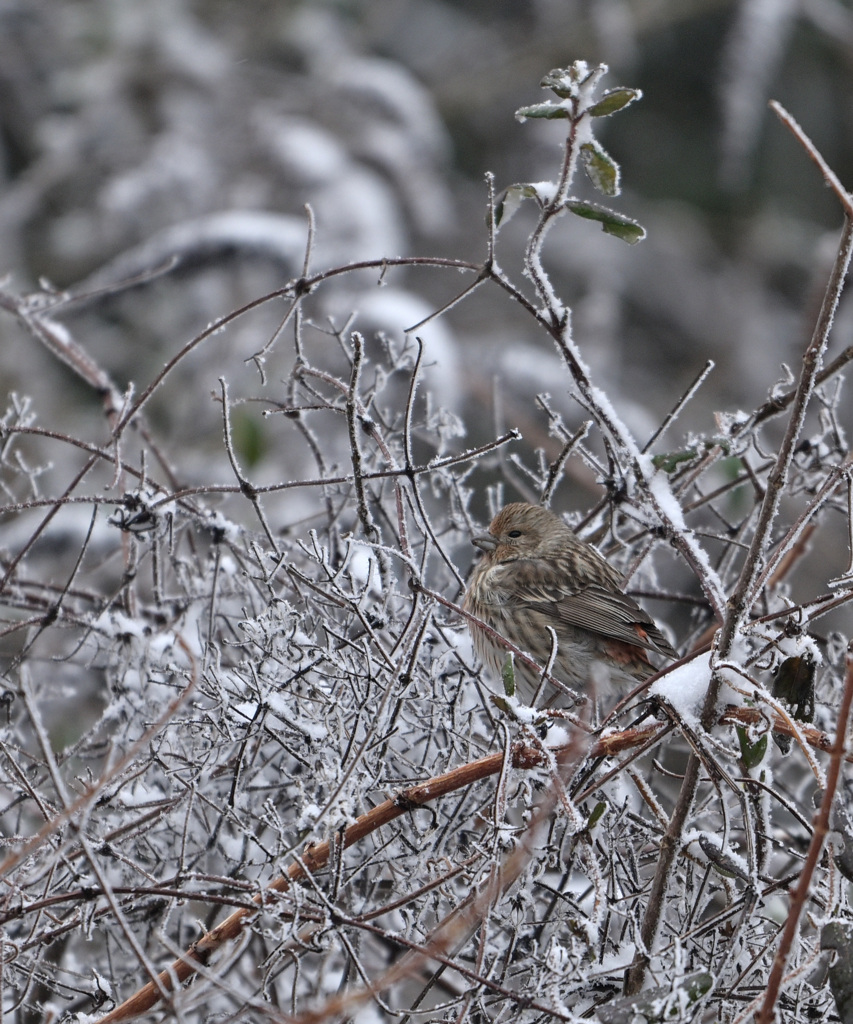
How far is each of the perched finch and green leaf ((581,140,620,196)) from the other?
142cm

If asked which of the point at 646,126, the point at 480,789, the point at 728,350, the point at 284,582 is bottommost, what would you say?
the point at 480,789

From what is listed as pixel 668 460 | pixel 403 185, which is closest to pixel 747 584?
pixel 668 460

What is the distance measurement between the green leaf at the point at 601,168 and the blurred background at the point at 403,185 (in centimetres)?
174

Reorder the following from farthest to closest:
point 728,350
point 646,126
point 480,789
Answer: point 646,126 < point 728,350 < point 480,789

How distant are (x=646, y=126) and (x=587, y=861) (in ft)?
44.6

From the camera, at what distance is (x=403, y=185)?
920cm

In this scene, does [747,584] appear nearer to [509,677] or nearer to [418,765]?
[509,677]

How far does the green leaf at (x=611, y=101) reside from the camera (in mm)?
2439

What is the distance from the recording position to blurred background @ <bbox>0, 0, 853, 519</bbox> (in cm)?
752

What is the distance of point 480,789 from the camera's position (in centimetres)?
272

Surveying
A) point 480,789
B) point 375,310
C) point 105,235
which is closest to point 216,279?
point 375,310

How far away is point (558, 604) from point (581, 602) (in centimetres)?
15

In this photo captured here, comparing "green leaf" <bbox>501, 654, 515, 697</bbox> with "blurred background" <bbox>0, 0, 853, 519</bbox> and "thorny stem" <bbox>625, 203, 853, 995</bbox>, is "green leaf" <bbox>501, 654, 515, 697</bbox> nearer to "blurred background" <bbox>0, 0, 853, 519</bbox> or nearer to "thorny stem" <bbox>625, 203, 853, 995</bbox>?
"thorny stem" <bbox>625, 203, 853, 995</bbox>

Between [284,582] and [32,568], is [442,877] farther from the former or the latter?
[32,568]
